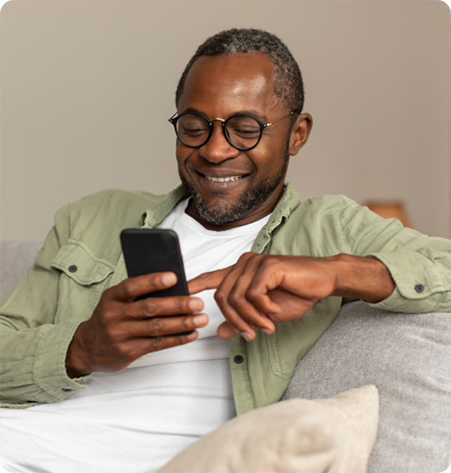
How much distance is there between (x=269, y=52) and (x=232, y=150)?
0.30m

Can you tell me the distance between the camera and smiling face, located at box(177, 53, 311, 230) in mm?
1257

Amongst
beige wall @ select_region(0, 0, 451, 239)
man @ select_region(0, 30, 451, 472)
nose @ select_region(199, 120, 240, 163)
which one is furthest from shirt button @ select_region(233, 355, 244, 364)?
beige wall @ select_region(0, 0, 451, 239)

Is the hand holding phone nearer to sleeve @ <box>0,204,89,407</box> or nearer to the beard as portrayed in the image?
sleeve @ <box>0,204,89,407</box>

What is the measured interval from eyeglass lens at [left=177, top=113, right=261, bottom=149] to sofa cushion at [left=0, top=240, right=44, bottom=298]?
0.72 metres

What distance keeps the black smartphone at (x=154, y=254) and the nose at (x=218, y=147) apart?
43 centimetres

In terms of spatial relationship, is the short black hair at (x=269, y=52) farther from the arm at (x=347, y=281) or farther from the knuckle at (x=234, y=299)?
the knuckle at (x=234, y=299)

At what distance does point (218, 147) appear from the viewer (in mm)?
1247

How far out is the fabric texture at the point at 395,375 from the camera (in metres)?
0.81

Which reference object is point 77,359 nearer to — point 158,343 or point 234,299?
point 158,343

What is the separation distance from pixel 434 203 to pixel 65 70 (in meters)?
2.49

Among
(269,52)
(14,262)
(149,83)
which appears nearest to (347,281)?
(269,52)

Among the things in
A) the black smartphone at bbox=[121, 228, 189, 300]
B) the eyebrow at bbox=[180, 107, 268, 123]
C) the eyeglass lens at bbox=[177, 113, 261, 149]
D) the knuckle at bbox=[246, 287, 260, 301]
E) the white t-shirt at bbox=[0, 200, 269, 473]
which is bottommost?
the white t-shirt at bbox=[0, 200, 269, 473]

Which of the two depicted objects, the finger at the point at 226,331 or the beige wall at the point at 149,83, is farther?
the beige wall at the point at 149,83

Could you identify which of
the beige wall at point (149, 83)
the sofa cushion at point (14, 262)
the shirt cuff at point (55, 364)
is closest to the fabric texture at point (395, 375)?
the shirt cuff at point (55, 364)
